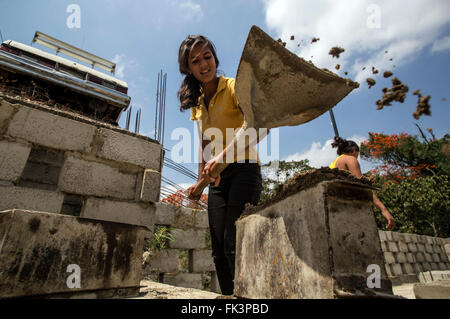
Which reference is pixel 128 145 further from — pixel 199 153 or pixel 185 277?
pixel 185 277

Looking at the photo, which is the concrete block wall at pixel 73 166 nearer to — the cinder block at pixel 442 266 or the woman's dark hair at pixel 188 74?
the woman's dark hair at pixel 188 74

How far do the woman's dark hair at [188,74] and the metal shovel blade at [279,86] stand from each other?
833mm

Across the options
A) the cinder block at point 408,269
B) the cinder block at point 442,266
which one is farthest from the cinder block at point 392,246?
the cinder block at point 442,266

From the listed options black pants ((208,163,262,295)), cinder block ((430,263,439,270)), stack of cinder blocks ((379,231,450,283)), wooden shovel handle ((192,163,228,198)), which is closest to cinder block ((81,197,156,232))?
black pants ((208,163,262,295))

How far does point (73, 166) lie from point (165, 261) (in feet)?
7.54

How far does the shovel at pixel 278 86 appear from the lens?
4.50 feet

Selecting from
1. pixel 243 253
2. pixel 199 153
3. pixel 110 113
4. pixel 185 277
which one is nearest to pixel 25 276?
pixel 243 253

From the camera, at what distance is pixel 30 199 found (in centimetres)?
244

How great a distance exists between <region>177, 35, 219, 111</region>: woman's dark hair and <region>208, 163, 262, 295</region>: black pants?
2.63 feet

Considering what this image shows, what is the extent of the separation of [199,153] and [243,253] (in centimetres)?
112

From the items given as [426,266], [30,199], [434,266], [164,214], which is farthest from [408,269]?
[30,199]

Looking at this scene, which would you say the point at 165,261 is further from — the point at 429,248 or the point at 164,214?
the point at 429,248

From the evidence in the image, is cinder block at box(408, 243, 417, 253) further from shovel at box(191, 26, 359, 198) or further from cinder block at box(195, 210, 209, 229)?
shovel at box(191, 26, 359, 198)
